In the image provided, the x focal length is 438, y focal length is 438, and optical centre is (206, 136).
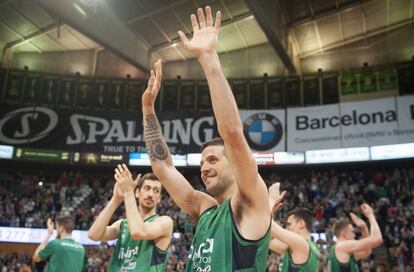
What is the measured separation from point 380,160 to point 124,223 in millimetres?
17062

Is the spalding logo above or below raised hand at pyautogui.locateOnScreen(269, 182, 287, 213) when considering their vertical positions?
above

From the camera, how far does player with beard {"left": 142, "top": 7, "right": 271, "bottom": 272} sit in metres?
2.14

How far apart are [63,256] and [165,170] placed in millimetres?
3157

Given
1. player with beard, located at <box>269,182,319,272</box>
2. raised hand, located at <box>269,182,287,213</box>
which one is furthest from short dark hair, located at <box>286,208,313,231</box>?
raised hand, located at <box>269,182,287,213</box>

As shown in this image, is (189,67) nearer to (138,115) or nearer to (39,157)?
(138,115)

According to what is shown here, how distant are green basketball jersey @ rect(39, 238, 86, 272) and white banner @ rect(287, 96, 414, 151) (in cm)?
1598

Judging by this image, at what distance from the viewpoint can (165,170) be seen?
297 centimetres

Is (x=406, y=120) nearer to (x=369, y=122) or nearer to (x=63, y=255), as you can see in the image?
(x=369, y=122)

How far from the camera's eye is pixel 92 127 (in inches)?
872

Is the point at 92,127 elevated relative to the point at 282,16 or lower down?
lower down

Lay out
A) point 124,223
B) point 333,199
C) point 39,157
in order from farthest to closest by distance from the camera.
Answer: point 39,157
point 333,199
point 124,223

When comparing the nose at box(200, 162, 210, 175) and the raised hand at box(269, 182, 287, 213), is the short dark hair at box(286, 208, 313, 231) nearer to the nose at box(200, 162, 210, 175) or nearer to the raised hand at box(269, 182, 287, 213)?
the raised hand at box(269, 182, 287, 213)

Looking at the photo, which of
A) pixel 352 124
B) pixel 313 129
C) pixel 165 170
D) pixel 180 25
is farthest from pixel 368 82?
pixel 165 170

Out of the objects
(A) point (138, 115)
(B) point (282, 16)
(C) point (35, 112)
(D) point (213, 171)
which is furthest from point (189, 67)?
Answer: (D) point (213, 171)
